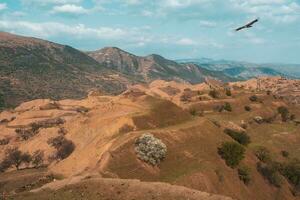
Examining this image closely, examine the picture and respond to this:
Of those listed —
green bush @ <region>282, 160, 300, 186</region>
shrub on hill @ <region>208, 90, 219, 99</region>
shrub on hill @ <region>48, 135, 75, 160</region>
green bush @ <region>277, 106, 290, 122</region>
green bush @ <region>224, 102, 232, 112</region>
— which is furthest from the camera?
shrub on hill @ <region>208, 90, 219, 99</region>

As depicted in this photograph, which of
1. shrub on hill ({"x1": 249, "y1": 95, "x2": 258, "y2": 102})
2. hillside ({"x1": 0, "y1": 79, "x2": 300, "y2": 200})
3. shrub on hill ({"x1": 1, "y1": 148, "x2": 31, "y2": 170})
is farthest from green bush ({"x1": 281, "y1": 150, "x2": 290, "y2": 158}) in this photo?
shrub on hill ({"x1": 249, "y1": 95, "x2": 258, "y2": 102})

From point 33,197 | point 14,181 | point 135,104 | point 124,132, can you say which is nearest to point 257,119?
point 135,104

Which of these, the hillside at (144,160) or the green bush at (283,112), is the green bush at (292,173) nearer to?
the hillside at (144,160)

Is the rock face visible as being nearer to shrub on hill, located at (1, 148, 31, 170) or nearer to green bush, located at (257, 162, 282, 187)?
green bush, located at (257, 162, 282, 187)

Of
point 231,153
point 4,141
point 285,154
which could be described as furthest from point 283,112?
point 4,141

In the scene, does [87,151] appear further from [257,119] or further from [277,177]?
[257,119]

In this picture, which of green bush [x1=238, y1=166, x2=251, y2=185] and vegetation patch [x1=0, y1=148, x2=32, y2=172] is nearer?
green bush [x1=238, y1=166, x2=251, y2=185]
